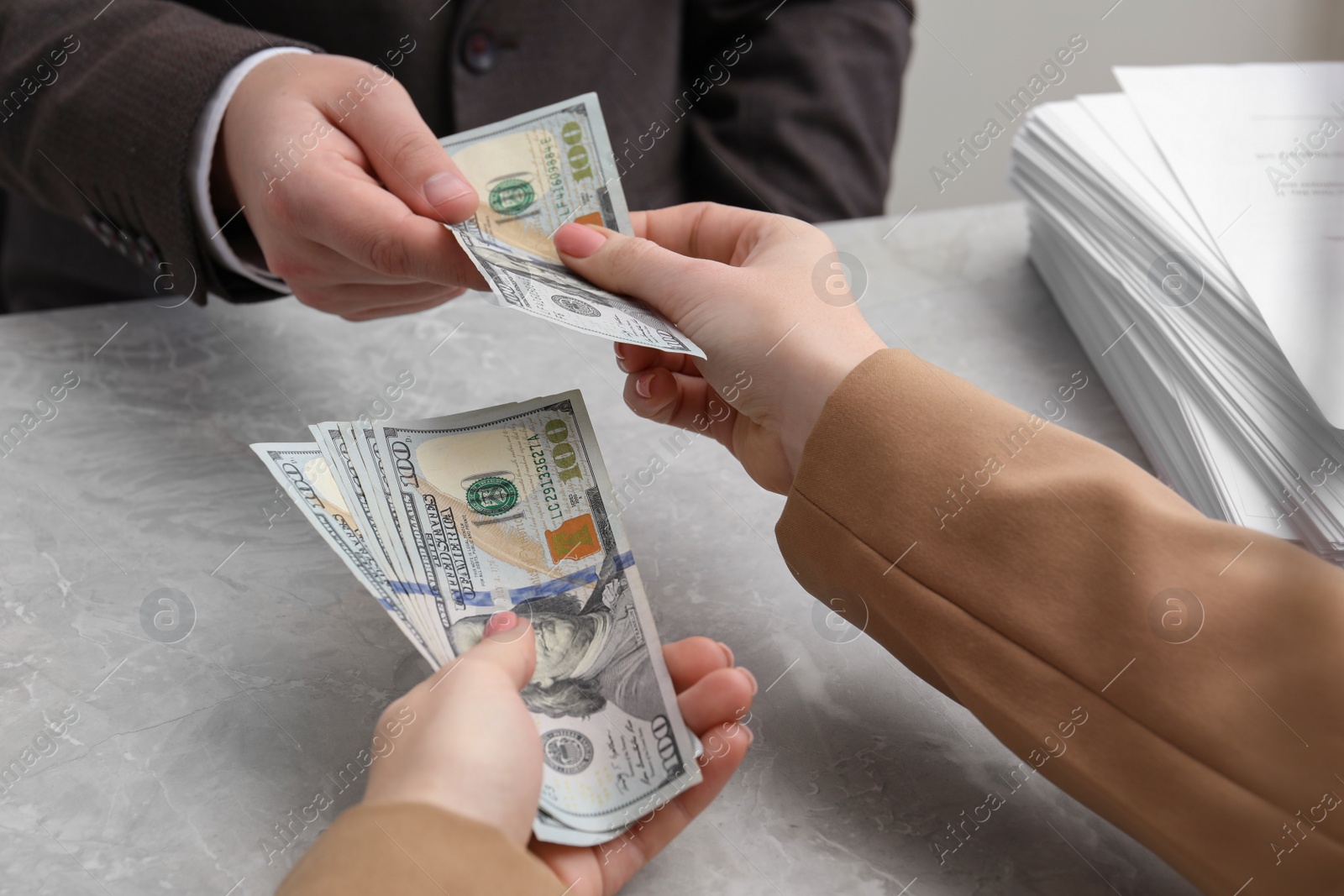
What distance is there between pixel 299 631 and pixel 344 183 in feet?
1.26

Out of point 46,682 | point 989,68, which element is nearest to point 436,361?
point 46,682

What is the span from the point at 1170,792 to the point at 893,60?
4.00ft

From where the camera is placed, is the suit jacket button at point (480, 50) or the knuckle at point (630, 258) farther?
the suit jacket button at point (480, 50)

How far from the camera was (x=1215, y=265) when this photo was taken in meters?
0.84

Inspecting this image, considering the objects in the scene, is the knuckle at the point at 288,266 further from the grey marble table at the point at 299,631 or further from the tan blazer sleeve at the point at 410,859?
the tan blazer sleeve at the point at 410,859

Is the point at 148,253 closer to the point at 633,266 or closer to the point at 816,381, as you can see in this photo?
the point at 633,266

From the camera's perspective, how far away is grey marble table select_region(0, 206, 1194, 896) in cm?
57

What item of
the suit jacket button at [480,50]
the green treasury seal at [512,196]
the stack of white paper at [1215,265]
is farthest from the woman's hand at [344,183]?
the stack of white paper at [1215,265]

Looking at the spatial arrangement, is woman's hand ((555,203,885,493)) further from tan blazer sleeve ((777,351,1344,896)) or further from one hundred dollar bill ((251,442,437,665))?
one hundred dollar bill ((251,442,437,665))

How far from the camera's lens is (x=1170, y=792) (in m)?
0.50

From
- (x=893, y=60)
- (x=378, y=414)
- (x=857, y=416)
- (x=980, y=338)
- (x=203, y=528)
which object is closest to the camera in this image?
(x=857, y=416)

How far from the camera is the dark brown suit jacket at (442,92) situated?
911 mm

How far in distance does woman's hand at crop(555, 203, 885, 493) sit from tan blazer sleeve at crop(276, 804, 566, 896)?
387mm

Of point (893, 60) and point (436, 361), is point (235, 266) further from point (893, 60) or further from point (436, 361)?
point (893, 60)
